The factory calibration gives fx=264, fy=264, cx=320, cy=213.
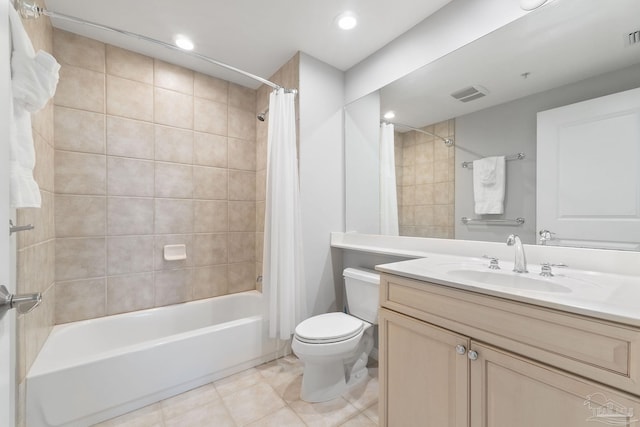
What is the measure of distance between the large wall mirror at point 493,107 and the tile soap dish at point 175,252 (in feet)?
4.88

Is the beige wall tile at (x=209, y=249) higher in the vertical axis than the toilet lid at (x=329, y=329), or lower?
higher

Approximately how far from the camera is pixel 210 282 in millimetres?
2355

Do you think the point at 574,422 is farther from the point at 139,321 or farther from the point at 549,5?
the point at 139,321

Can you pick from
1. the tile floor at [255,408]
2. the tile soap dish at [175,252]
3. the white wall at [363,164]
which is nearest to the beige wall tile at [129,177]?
the tile soap dish at [175,252]

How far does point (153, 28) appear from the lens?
5.88ft

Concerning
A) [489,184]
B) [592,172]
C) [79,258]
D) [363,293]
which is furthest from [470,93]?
[79,258]

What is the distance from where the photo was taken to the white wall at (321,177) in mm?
2059

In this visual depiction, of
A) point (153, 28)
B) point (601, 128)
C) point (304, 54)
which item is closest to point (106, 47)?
point (153, 28)

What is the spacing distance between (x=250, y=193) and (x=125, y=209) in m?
1.00

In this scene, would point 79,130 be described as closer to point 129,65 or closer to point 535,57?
point 129,65

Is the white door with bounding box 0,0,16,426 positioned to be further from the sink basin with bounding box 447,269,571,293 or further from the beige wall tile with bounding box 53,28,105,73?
the beige wall tile with bounding box 53,28,105,73

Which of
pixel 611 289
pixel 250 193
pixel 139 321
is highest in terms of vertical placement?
pixel 250 193

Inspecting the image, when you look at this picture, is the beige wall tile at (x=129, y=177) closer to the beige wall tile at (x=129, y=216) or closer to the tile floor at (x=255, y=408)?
the beige wall tile at (x=129, y=216)

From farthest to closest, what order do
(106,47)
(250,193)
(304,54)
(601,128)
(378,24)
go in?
(250,193) → (304,54) → (106,47) → (378,24) → (601,128)
